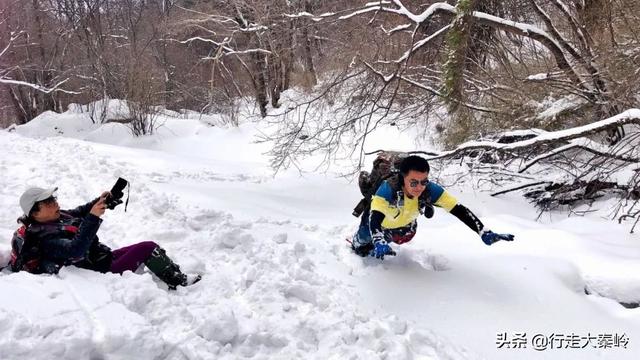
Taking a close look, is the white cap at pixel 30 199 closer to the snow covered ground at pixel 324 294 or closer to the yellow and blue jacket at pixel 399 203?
the snow covered ground at pixel 324 294

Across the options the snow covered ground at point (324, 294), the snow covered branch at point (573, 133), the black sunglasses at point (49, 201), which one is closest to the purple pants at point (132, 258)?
the snow covered ground at point (324, 294)

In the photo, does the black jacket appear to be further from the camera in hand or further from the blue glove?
the blue glove

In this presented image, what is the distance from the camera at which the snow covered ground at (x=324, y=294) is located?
8.62 ft

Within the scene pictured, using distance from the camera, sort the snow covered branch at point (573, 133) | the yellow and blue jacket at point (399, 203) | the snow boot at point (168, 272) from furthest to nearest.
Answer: the snow covered branch at point (573, 133) < the yellow and blue jacket at point (399, 203) < the snow boot at point (168, 272)

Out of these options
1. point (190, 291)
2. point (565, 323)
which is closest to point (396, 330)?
point (565, 323)

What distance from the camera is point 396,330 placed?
10.1ft

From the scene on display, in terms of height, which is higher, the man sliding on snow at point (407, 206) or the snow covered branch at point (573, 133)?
the snow covered branch at point (573, 133)

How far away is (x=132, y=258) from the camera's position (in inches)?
147

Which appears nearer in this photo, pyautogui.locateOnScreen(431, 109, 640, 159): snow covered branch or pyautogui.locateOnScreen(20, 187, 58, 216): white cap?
pyautogui.locateOnScreen(20, 187, 58, 216): white cap

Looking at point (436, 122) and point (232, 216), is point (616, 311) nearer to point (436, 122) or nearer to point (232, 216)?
point (232, 216)

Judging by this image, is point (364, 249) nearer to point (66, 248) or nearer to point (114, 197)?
point (114, 197)

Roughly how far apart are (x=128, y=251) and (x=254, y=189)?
436cm

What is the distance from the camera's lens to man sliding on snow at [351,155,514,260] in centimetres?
375

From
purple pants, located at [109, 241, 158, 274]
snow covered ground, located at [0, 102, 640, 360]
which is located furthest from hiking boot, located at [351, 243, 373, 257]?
purple pants, located at [109, 241, 158, 274]
